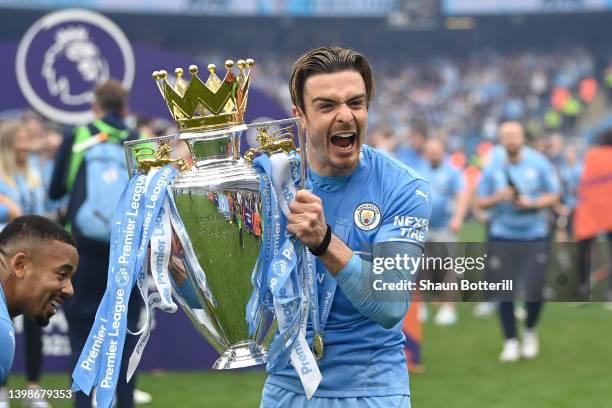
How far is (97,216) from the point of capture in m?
5.88

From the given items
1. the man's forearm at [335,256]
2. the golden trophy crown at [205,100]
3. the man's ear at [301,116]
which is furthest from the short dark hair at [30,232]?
the man's forearm at [335,256]

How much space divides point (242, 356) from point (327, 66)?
2.52ft

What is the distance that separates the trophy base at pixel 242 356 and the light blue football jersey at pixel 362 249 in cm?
21

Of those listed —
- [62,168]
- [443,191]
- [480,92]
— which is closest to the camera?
[62,168]

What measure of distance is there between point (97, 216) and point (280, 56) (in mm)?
37474

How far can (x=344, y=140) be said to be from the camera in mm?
2748

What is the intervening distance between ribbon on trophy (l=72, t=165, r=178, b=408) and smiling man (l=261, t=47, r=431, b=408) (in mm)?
408

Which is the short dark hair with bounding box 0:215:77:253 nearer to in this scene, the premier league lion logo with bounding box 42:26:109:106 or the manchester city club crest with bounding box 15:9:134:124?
the manchester city club crest with bounding box 15:9:134:124

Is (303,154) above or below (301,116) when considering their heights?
below

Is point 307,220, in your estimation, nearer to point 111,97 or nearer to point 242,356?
point 242,356

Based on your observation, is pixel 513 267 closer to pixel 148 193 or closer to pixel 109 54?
pixel 148 193

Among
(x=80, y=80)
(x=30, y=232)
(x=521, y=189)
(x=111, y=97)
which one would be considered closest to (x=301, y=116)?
(x=30, y=232)

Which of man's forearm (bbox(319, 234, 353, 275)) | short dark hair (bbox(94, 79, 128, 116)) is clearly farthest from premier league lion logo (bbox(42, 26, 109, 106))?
man's forearm (bbox(319, 234, 353, 275))

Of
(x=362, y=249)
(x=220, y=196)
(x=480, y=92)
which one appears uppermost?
(x=480, y=92)
